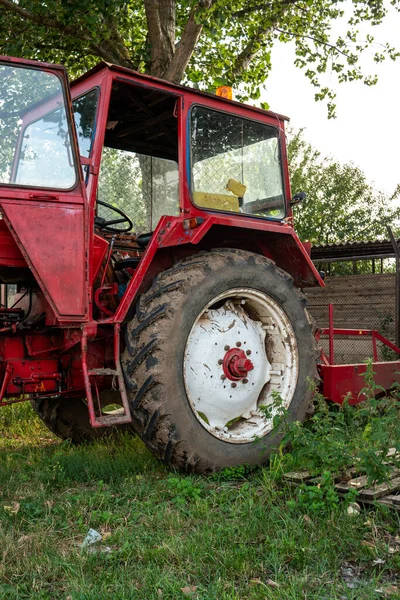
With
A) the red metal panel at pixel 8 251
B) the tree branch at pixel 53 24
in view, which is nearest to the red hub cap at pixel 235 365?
the red metal panel at pixel 8 251

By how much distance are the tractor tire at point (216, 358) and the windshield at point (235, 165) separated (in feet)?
1.62

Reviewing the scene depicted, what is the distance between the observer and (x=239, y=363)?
412 centimetres

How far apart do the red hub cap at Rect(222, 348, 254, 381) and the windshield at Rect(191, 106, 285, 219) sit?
1035 mm

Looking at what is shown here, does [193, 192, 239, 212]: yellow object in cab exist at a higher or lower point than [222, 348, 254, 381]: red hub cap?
higher

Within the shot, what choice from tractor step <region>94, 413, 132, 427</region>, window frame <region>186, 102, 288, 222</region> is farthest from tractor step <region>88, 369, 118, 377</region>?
window frame <region>186, 102, 288, 222</region>

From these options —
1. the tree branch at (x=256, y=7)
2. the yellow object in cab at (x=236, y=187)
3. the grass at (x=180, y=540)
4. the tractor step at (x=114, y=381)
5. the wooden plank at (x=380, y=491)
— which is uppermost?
the tree branch at (x=256, y=7)

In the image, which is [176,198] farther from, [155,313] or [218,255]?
[155,313]

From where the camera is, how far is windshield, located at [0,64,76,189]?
3576 mm

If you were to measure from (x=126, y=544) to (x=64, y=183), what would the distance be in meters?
2.03

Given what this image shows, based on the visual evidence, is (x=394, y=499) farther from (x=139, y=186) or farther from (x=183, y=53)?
(x=183, y=53)

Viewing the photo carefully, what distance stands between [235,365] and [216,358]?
0.45 ft

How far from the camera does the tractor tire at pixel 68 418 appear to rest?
4.90 m

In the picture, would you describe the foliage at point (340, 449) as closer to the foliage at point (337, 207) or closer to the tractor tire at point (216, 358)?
the tractor tire at point (216, 358)

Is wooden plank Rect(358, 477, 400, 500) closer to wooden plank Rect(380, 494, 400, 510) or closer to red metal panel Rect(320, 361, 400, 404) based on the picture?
wooden plank Rect(380, 494, 400, 510)
